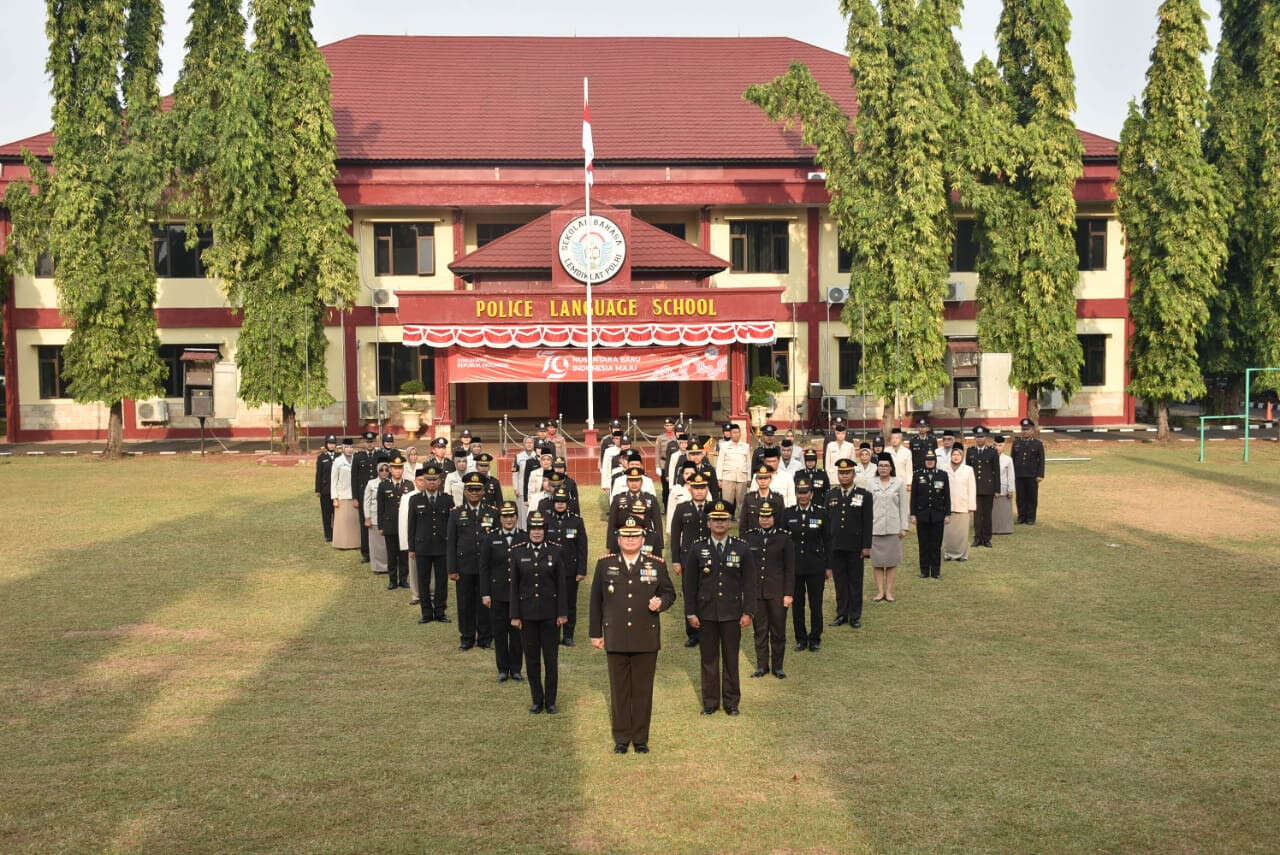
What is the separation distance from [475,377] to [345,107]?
14.1 metres

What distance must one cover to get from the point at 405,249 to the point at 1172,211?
22.2 m

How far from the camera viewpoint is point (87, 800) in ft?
25.2

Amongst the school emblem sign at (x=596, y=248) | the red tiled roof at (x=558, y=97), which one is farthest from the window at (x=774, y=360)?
the school emblem sign at (x=596, y=248)

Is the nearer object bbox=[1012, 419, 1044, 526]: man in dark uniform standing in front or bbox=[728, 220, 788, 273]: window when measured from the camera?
bbox=[1012, 419, 1044, 526]: man in dark uniform standing in front

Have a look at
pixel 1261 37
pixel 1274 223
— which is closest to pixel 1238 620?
pixel 1274 223

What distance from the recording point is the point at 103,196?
3033 centimetres

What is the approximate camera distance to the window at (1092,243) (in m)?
38.5

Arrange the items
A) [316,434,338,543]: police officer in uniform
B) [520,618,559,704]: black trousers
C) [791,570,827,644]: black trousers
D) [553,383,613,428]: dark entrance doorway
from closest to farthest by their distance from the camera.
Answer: [520,618,559,704]: black trousers → [791,570,827,644]: black trousers → [316,434,338,543]: police officer in uniform → [553,383,613,428]: dark entrance doorway

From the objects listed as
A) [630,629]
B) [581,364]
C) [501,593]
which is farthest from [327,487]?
[581,364]

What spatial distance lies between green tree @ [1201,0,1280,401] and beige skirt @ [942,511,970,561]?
67.9ft

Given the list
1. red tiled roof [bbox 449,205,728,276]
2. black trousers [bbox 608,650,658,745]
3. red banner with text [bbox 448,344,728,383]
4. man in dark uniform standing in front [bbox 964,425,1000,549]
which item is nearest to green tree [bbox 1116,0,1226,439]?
red tiled roof [bbox 449,205,728,276]

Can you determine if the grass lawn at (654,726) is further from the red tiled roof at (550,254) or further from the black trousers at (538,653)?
the red tiled roof at (550,254)

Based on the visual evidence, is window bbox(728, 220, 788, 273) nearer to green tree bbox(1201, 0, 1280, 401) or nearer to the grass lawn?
green tree bbox(1201, 0, 1280, 401)

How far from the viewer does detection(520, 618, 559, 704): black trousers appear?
958 cm
